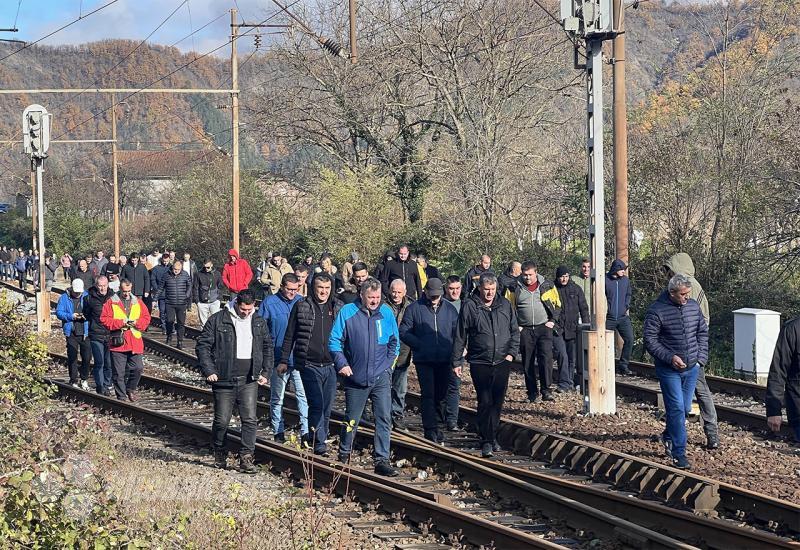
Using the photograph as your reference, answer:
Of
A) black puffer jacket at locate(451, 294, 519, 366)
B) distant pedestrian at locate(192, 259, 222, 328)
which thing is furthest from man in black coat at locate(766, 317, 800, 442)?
distant pedestrian at locate(192, 259, 222, 328)

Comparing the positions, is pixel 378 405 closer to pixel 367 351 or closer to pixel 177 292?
pixel 367 351

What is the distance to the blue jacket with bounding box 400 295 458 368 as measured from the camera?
13531 mm

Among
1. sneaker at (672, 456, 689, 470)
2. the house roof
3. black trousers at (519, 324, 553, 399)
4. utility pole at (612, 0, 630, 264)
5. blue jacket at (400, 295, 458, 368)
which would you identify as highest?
the house roof

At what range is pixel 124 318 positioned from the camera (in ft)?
55.4

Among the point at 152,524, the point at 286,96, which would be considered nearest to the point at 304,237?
the point at 286,96

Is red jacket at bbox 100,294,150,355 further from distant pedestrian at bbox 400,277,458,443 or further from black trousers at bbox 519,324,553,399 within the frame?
black trousers at bbox 519,324,553,399

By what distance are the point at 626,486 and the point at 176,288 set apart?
15454mm

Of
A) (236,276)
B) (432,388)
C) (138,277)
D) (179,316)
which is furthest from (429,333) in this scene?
(138,277)

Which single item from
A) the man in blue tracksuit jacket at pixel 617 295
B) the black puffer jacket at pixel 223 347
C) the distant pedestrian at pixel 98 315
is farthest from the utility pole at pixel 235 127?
the black puffer jacket at pixel 223 347

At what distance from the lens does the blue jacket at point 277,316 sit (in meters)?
13.3

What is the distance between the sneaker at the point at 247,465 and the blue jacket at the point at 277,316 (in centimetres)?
110

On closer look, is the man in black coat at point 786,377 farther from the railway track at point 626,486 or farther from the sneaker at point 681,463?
the sneaker at point 681,463

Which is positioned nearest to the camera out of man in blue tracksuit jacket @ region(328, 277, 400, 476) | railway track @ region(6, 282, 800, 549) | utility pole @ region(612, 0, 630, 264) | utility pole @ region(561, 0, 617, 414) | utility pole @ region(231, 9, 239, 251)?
railway track @ region(6, 282, 800, 549)

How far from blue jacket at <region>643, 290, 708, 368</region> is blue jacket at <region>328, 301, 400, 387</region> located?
2571 mm
